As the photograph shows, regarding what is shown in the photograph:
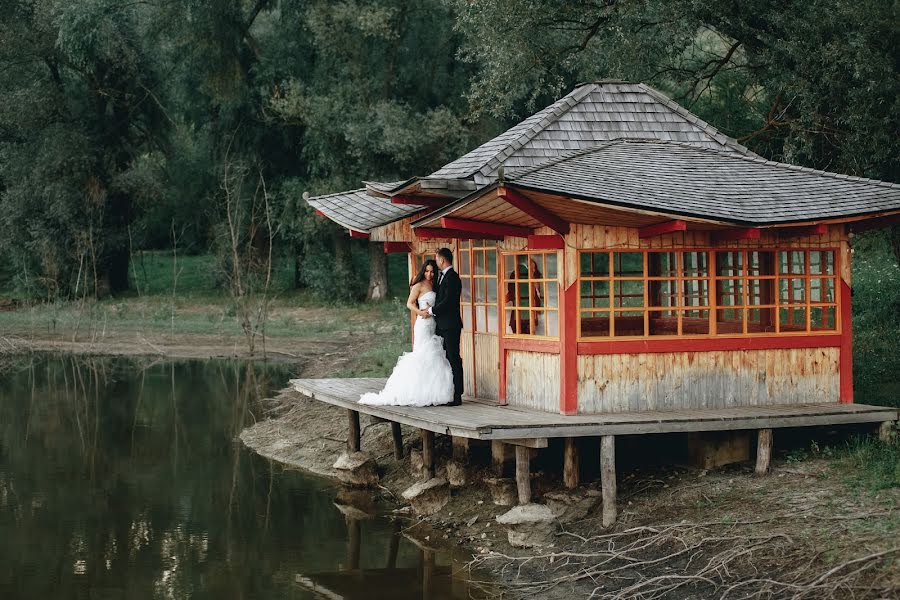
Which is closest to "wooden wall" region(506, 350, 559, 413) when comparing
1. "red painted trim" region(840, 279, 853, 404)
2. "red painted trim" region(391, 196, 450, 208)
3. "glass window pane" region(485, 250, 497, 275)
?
"glass window pane" region(485, 250, 497, 275)

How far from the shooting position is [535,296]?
12711 mm

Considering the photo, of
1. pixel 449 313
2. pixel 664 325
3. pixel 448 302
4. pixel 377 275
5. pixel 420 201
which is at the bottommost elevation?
pixel 664 325

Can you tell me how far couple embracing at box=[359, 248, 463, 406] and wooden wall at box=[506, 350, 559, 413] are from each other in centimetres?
70

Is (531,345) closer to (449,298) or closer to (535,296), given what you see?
(535,296)

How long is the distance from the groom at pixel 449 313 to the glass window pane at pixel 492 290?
41 cm

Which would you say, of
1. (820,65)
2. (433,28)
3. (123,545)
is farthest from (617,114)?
(433,28)

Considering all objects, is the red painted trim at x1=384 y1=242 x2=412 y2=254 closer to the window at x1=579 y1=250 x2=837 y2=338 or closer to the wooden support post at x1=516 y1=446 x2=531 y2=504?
the window at x1=579 y1=250 x2=837 y2=338

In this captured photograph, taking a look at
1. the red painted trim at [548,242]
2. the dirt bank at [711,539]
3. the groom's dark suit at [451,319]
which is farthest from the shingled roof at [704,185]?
the dirt bank at [711,539]

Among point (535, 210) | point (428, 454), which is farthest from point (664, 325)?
point (535, 210)

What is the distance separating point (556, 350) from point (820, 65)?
7016mm

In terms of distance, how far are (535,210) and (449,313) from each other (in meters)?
2.31

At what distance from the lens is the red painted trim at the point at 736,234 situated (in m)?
11.5

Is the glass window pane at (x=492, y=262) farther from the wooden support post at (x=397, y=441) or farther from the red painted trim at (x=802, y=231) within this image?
the red painted trim at (x=802, y=231)

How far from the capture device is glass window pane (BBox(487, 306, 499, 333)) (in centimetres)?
A: 1343
